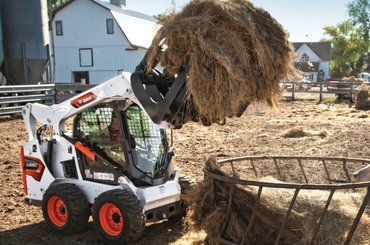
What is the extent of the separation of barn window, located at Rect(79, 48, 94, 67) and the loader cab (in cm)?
3532

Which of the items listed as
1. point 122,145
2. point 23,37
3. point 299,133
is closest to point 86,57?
point 23,37

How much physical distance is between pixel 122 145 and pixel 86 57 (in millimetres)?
36170

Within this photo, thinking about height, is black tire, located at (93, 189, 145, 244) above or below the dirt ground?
above

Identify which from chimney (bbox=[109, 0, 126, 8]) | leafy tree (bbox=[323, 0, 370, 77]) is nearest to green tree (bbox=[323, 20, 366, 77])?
leafy tree (bbox=[323, 0, 370, 77])

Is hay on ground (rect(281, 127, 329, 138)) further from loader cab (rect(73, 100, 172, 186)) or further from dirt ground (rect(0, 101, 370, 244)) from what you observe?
loader cab (rect(73, 100, 172, 186))

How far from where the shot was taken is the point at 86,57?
4025 centimetres

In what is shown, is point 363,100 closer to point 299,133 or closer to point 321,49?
point 299,133

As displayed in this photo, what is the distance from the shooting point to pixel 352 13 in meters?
87.6

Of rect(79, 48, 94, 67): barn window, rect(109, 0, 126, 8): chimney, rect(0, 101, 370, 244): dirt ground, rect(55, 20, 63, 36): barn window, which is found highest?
rect(109, 0, 126, 8): chimney

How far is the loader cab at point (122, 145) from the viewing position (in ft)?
17.7

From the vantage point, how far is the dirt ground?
559 centimetres

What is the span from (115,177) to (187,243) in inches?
45.7

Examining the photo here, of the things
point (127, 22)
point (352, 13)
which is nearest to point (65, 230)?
point (127, 22)

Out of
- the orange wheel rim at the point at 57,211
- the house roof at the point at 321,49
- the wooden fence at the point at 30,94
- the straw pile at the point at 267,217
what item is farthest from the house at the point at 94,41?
the house roof at the point at 321,49
